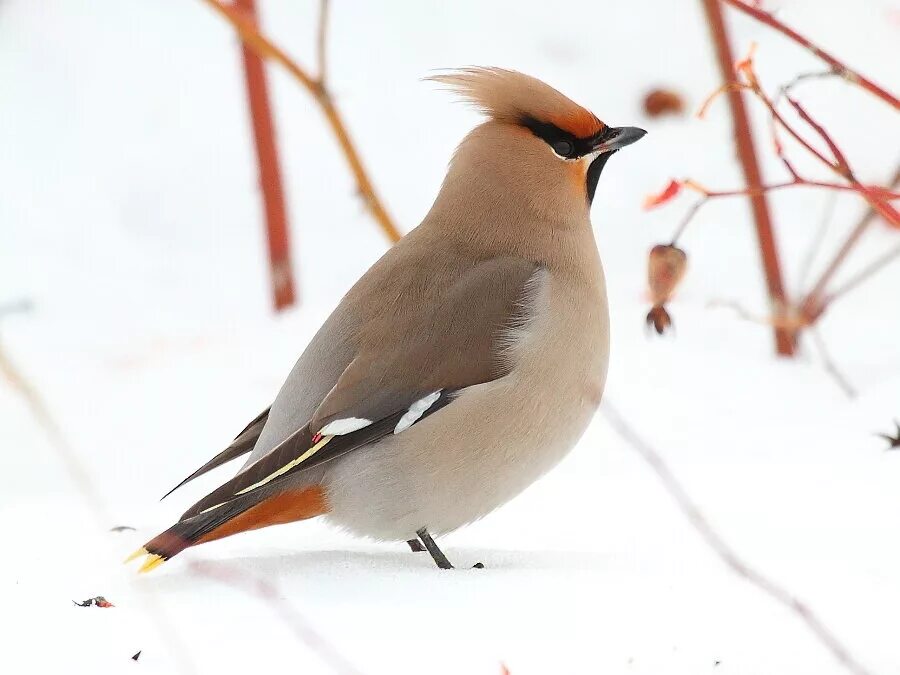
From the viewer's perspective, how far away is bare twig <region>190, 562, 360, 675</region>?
176 centimetres

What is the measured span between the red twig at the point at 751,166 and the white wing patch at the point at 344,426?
5.20 ft

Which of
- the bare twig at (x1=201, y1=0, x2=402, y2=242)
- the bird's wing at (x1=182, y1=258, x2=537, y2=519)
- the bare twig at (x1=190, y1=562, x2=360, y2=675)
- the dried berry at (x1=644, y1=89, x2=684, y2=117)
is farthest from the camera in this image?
the dried berry at (x1=644, y1=89, x2=684, y2=117)

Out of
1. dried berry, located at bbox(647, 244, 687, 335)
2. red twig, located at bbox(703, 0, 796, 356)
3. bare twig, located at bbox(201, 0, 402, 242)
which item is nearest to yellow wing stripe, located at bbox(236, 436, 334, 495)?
dried berry, located at bbox(647, 244, 687, 335)

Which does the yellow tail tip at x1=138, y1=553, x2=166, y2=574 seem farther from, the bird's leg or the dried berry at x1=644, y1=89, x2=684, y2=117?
the dried berry at x1=644, y1=89, x2=684, y2=117

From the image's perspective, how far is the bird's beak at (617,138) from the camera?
2.73 meters

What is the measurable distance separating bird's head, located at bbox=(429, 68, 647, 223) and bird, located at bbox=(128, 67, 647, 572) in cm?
2

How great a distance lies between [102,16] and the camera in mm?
5340

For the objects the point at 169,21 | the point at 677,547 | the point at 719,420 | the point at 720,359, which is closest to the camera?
the point at 677,547

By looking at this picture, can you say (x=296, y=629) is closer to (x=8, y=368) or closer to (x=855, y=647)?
(x=8, y=368)

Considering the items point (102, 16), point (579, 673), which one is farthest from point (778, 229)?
point (579, 673)

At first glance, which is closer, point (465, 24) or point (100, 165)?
point (100, 165)

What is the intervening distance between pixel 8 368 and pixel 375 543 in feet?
3.59

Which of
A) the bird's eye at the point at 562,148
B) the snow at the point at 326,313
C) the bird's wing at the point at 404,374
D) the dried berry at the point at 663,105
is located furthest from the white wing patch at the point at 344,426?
the dried berry at the point at 663,105

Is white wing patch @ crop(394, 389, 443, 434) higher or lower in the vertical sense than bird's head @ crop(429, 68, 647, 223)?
lower
